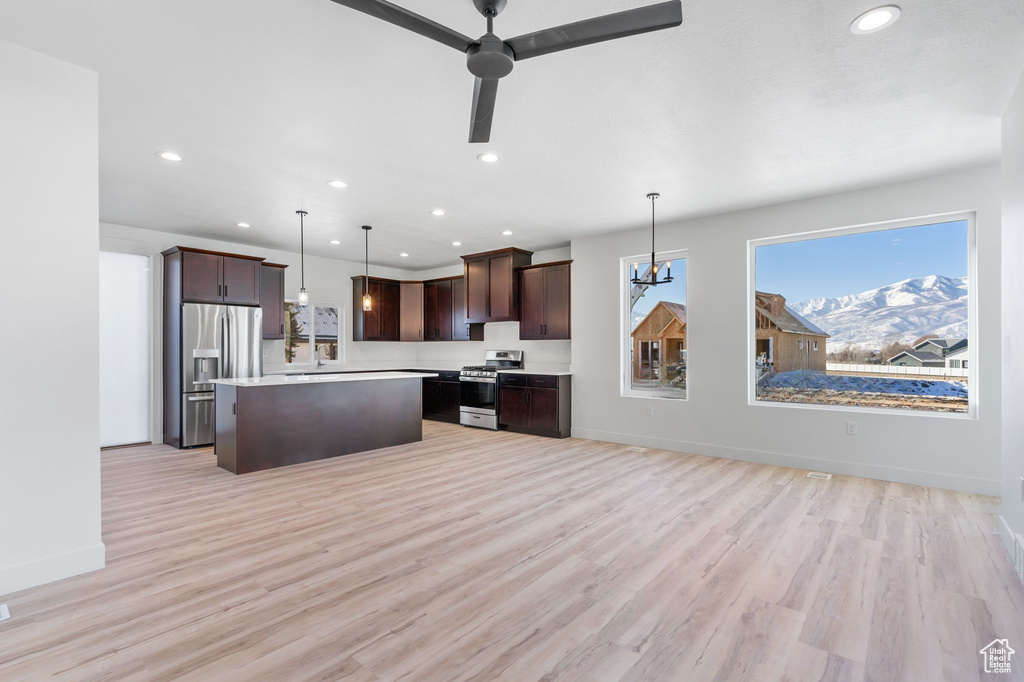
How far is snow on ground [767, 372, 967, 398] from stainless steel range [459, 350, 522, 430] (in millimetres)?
3590

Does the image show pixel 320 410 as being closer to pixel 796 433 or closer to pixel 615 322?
pixel 615 322

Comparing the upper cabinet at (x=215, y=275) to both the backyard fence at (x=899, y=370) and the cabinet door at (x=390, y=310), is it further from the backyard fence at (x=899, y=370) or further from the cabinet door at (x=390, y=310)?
the backyard fence at (x=899, y=370)

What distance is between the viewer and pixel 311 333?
7781 mm

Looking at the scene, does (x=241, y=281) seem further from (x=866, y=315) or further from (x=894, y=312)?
Answer: (x=894, y=312)

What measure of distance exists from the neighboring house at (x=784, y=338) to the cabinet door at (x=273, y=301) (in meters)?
6.09

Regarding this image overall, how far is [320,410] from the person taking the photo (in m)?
5.16

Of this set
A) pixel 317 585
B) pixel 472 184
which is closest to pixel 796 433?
pixel 472 184

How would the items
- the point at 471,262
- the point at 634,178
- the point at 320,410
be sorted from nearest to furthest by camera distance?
the point at 634,178 → the point at 320,410 → the point at 471,262

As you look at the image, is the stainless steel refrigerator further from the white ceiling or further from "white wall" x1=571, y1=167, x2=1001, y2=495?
"white wall" x1=571, y1=167, x2=1001, y2=495

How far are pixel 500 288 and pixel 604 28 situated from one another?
5.47 metres

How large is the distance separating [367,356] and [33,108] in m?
6.30

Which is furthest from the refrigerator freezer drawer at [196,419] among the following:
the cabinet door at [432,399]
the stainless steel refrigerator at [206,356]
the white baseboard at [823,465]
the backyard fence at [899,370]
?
the backyard fence at [899,370]

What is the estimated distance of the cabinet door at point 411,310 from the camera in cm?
868

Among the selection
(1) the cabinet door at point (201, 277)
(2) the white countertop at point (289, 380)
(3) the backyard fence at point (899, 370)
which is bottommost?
(2) the white countertop at point (289, 380)
